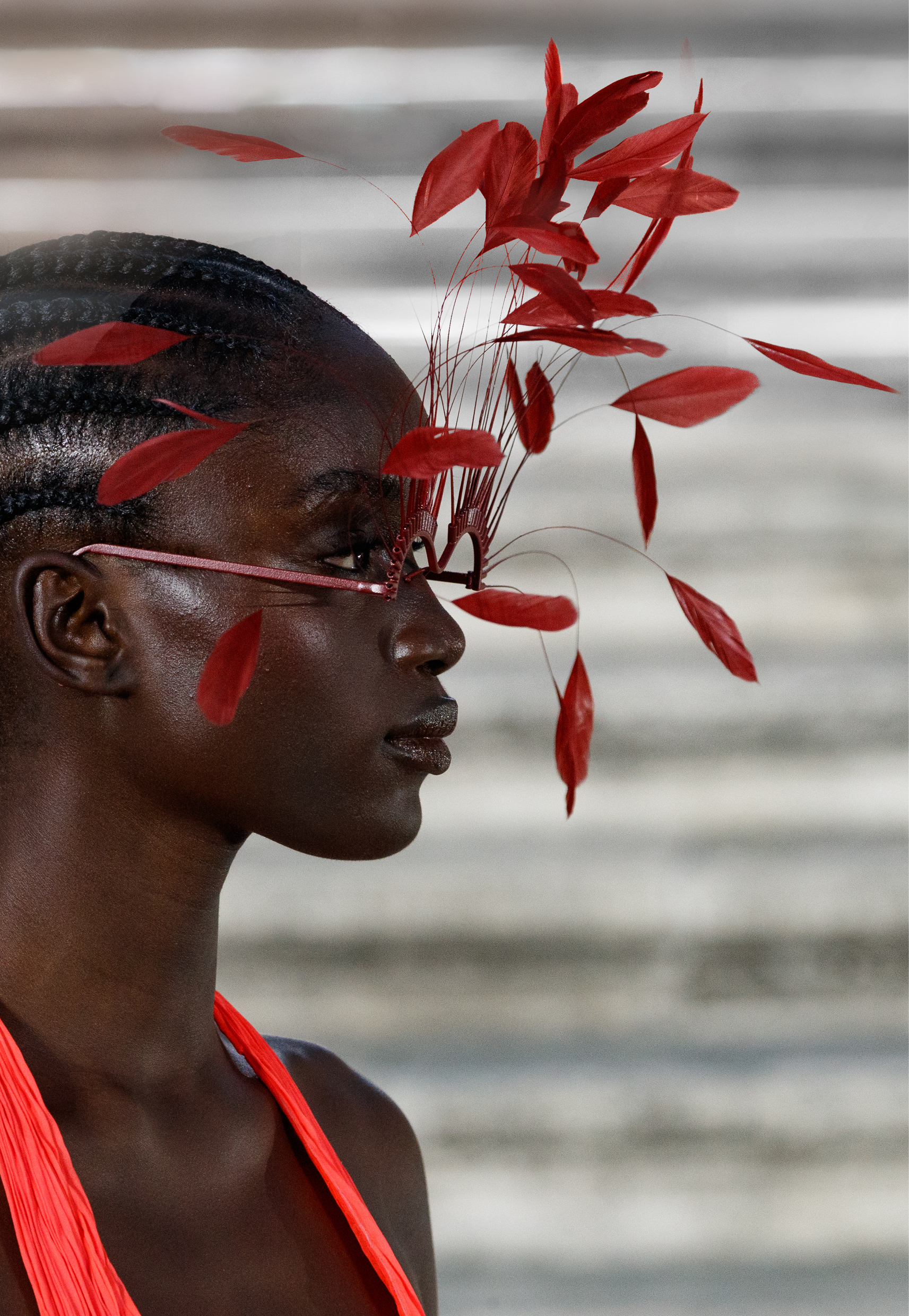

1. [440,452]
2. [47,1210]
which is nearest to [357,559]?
[440,452]

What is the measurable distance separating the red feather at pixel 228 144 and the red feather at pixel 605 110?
174mm

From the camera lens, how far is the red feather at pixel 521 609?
3.29 ft

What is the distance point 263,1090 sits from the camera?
1137 millimetres

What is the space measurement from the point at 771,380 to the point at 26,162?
109 cm

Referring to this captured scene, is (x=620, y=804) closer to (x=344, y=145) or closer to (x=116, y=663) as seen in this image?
(x=344, y=145)

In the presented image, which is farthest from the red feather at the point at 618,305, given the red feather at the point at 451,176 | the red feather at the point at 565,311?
the red feather at the point at 451,176

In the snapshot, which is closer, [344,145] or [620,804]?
[344,145]

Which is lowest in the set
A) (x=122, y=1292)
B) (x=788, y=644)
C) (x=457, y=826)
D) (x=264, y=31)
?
(x=457, y=826)

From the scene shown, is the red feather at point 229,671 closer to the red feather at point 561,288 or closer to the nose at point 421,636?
the nose at point 421,636

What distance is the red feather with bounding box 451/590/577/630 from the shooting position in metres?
1.00

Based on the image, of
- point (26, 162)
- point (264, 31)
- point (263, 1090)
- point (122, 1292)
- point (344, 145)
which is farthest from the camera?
point (264, 31)

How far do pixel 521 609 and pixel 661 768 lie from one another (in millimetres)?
998

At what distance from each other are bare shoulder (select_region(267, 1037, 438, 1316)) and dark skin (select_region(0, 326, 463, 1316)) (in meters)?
0.15

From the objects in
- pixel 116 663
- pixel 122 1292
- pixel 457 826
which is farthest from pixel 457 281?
pixel 122 1292
